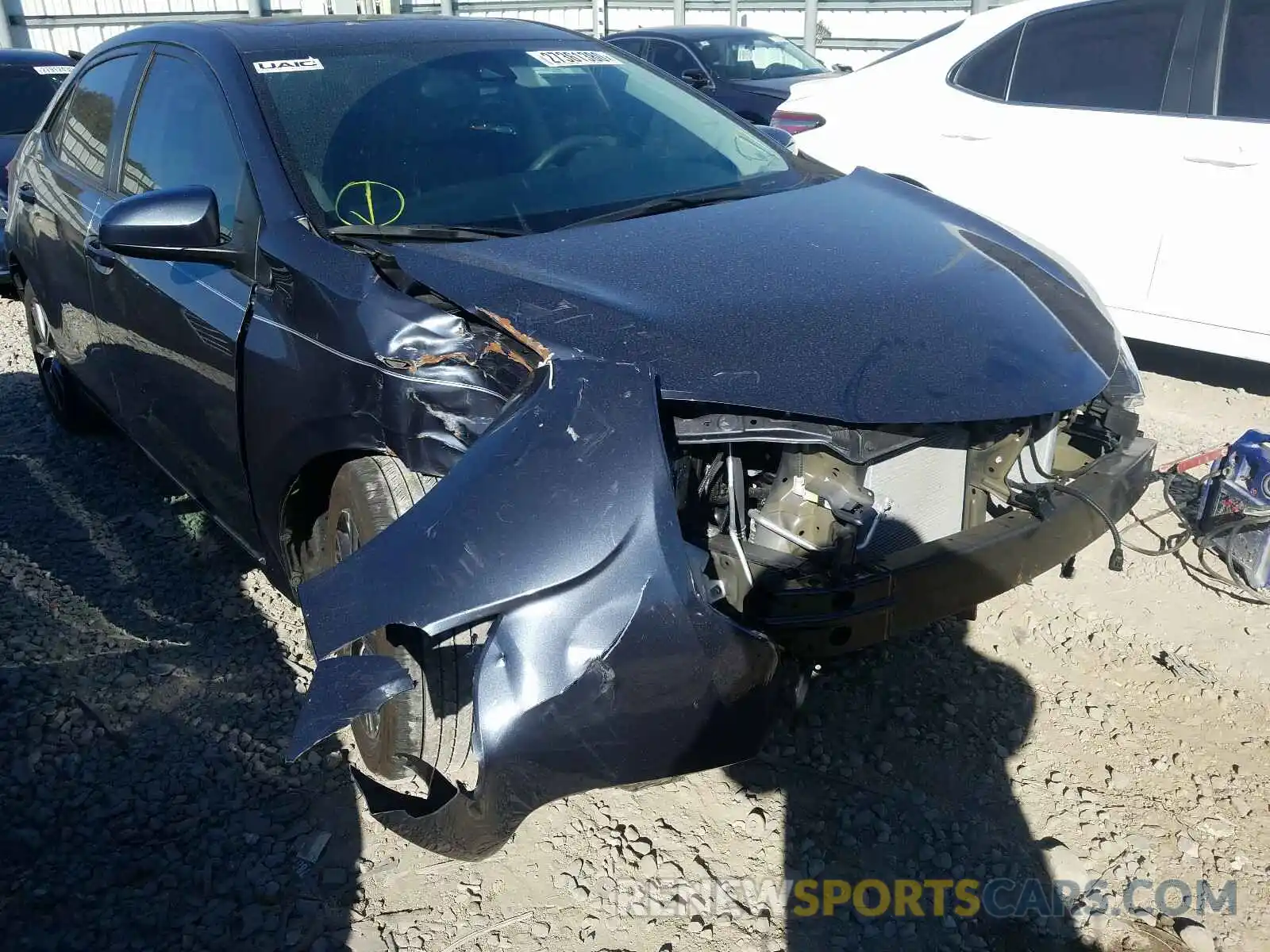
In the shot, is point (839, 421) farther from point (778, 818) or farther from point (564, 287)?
point (778, 818)

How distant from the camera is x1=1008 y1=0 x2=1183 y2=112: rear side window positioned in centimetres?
473

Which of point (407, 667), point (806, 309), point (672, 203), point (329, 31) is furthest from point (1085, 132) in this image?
point (407, 667)

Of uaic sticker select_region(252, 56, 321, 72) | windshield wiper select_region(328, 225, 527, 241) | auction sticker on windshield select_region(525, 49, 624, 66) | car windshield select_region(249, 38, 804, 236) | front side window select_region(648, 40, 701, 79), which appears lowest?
front side window select_region(648, 40, 701, 79)

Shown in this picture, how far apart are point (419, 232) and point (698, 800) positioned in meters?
1.50

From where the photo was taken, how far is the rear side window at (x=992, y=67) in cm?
516

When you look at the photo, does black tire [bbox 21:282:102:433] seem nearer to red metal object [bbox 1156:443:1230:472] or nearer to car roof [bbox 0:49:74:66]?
red metal object [bbox 1156:443:1230:472]

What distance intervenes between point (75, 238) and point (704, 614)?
284 cm

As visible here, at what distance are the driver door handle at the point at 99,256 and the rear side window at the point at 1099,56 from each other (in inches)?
159

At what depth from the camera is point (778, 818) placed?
96.7 inches

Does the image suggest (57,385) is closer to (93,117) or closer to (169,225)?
(93,117)

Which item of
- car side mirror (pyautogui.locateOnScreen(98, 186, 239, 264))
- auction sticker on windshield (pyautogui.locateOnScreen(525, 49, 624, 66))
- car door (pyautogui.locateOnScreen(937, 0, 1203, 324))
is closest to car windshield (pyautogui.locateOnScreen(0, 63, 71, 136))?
auction sticker on windshield (pyautogui.locateOnScreen(525, 49, 624, 66))

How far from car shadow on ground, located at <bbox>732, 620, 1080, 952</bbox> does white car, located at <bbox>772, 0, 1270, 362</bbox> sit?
240 centimetres

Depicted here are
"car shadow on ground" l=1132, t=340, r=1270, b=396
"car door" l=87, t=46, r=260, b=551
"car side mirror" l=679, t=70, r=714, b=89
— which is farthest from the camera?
"car side mirror" l=679, t=70, r=714, b=89

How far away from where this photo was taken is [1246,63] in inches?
177
